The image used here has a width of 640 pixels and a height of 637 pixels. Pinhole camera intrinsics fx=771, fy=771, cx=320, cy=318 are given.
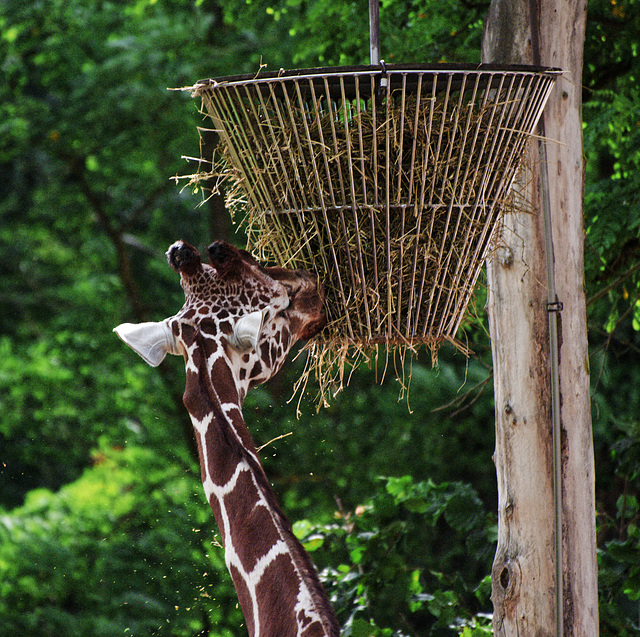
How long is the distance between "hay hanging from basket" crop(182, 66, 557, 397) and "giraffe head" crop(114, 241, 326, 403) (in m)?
0.09

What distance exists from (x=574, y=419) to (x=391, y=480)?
154 centimetres

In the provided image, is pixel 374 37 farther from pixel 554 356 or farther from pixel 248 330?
pixel 554 356

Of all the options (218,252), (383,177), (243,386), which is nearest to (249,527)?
(243,386)

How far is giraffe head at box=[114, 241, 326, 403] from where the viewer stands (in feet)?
4.72

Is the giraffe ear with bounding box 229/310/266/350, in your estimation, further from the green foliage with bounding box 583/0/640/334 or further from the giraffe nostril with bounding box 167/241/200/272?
the green foliage with bounding box 583/0/640/334

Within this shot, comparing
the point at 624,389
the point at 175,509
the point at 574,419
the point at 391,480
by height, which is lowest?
the point at 175,509

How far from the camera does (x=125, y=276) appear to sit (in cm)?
652

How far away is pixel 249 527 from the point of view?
1.38 m

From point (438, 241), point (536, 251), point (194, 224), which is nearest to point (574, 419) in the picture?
point (536, 251)

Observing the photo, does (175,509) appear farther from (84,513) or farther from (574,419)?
(574,419)

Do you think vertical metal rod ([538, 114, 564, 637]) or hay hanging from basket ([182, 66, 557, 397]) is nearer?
hay hanging from basket ([182, 66, 557, 397])

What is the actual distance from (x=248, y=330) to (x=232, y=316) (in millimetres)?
90

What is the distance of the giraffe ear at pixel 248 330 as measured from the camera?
4.55 ft

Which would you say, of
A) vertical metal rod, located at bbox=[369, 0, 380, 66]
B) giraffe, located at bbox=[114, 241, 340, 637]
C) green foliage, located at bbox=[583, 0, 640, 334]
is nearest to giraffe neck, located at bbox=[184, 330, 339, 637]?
giraffe, located at bbox=[114, 241, 340, 637]
